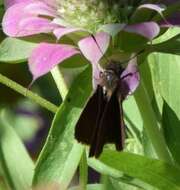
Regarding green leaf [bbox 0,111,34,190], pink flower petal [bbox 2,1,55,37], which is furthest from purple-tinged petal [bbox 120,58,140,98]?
green leaf [bbox 0,111,34,190]

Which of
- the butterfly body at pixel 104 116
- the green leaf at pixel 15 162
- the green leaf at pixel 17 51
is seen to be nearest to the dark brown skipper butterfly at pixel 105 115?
the butterfly body at pixel 104 116

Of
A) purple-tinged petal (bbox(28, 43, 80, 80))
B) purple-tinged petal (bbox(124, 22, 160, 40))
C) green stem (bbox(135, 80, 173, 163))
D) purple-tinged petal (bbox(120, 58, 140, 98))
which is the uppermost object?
purple-tinged petal (bbox(124, 22, 160, 40))

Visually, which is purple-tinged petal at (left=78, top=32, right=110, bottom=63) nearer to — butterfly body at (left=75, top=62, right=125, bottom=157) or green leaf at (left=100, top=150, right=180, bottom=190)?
butterfly body at (left=75, top=62, right=125, bottom=157)

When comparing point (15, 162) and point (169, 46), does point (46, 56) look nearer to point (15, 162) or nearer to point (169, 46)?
point (169, 46)

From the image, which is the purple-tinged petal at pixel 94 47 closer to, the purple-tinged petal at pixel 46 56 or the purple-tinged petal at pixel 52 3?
the purple-tinged petal at pixel 46 56

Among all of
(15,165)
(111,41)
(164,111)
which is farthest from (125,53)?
(15,165)

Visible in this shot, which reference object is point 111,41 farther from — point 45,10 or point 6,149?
point 6,149

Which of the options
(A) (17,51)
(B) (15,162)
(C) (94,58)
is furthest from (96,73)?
(B) (15,162)
